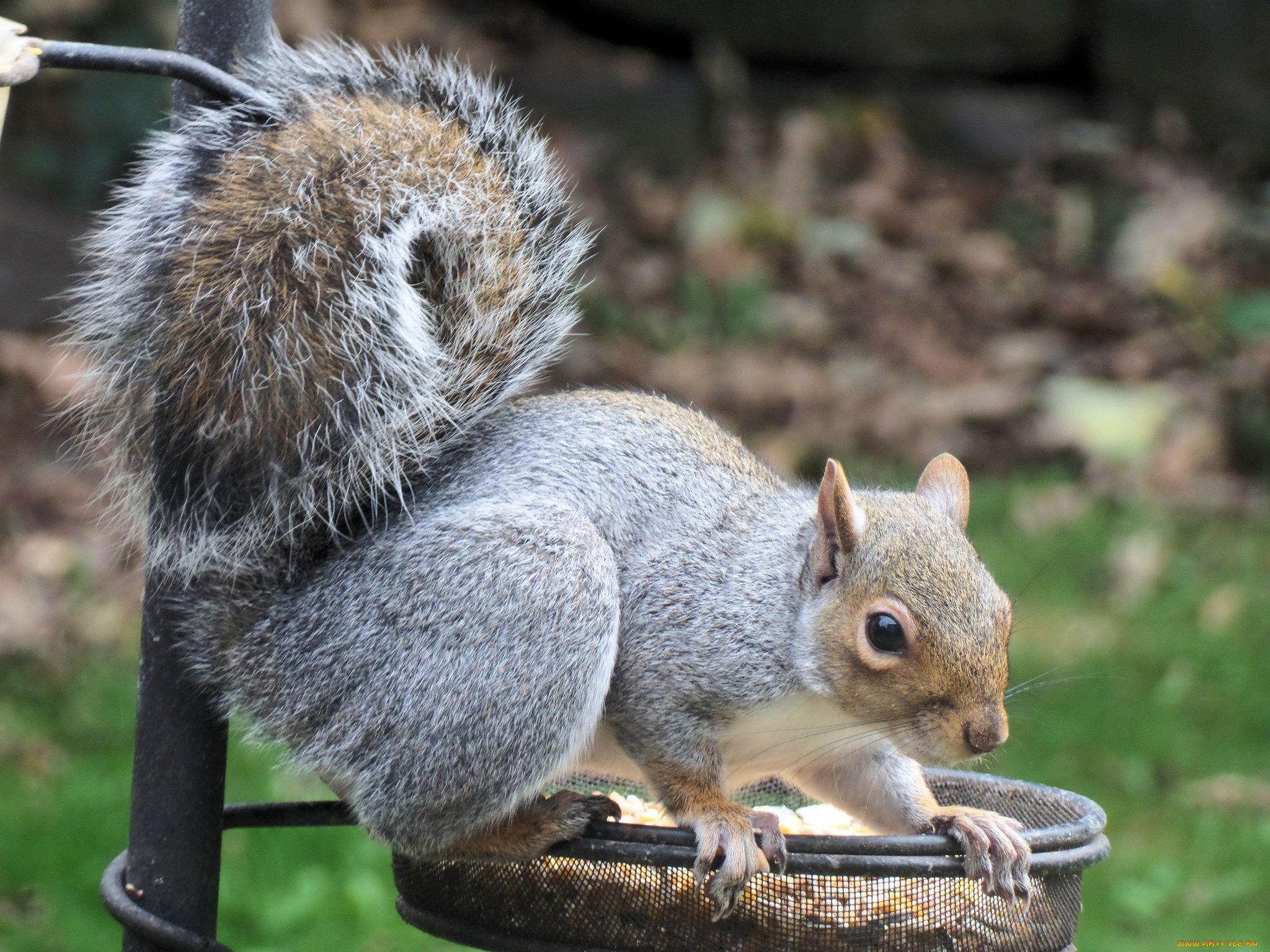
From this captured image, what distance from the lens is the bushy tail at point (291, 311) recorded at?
1.57 meters

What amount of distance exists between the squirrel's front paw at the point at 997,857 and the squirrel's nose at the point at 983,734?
0.25 ft

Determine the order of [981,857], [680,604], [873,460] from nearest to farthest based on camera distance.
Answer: [981,857] → [680,604] → [873,460]

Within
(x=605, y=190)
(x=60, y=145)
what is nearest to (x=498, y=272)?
(x=60, y=145)

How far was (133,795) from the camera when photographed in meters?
1.56

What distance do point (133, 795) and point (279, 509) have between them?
333 millimetres

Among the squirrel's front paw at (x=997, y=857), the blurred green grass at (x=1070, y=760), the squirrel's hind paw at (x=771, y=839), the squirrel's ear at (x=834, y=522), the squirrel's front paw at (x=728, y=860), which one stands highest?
the squirrel's ear at (x=834, y=522)

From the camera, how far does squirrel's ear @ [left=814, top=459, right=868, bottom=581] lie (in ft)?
5.43

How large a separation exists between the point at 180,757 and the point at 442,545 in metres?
0.35

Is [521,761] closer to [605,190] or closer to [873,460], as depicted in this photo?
[873,460]

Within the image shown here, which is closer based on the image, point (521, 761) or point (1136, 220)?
point (521, 761)

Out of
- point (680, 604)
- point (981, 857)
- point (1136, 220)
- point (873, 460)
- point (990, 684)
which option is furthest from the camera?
point (1136, 220)

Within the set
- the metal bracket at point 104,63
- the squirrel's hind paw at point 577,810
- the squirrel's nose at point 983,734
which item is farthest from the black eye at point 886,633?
the metal bracket at point 104,63

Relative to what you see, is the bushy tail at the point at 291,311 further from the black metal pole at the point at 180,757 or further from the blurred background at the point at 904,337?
the blurred background at the point at 904,337

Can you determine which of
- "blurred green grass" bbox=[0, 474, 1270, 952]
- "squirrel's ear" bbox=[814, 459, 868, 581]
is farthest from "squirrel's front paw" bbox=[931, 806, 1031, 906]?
"blurred green grass" bbox=[0, 474, 1270, 952]
